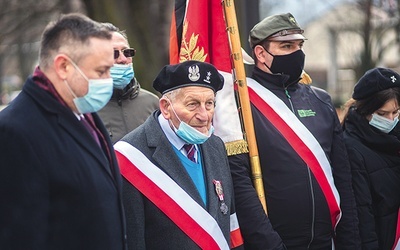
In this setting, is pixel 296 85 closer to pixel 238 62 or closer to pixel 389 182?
pixel 238 62

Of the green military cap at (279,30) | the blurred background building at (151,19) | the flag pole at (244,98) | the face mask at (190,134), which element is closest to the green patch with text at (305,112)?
the flag pole at (244,98)

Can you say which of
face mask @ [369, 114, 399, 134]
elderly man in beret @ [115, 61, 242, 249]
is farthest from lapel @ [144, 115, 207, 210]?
face mask @ [369, 114, 399, 134]

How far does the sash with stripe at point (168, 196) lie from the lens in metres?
4.01

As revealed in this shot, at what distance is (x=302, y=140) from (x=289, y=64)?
18.4 inches

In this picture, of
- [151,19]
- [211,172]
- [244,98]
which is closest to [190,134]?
[211,172]

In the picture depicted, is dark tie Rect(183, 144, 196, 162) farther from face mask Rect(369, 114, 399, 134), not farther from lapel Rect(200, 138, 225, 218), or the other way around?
face mask Rect(369, 114, 399, 134)

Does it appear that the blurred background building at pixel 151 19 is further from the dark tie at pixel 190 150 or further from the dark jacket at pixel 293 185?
the dark tie at pixel 190 150

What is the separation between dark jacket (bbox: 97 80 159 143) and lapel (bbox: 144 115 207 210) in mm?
1050

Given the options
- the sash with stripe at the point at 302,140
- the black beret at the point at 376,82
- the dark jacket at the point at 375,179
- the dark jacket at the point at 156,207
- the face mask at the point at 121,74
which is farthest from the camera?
the black beret at the point at 376,82

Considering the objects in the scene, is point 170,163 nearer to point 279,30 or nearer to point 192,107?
point 192,107

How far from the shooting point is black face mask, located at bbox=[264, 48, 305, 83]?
4.83 meters

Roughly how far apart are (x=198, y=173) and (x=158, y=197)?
28cm

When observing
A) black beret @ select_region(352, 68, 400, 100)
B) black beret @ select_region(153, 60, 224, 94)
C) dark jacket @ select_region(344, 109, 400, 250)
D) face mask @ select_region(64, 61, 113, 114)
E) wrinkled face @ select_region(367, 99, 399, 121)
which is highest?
face mask @ select_region(64, 61, 113, 114)

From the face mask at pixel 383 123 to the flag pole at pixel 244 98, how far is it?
103 cm
